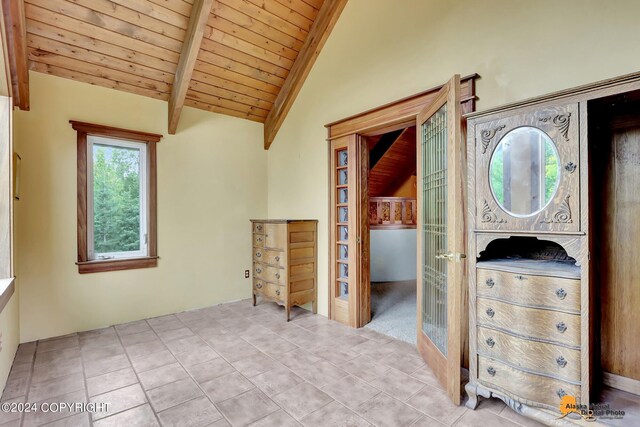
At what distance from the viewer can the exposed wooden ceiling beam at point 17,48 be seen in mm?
2174

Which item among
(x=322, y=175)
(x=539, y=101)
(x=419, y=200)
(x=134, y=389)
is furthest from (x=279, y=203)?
(x=539, y=101)

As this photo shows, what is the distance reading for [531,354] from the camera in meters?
1.66

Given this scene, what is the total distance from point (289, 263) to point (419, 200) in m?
1.58

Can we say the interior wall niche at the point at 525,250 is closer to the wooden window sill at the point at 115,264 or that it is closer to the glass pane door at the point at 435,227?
the glass pane door at the point at 435,227

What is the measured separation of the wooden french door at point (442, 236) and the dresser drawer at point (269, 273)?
1.55 metres

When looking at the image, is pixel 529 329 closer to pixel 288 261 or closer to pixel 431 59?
pixel 431 59

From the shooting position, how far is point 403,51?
2750mm

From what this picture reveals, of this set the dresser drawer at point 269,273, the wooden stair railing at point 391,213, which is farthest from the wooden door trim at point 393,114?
the wooden stair railing at point 391,213

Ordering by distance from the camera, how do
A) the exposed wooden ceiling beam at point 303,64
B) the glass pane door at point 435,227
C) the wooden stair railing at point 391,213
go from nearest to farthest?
1. the glass pane door at point 435,227
2. the exposed wooden ceiling beam at point 303,64
3. the wooden stair railing at point 391,213

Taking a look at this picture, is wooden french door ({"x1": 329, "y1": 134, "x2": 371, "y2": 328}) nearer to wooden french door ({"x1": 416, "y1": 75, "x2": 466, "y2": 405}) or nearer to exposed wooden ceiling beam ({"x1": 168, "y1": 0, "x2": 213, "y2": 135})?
wooden french door ({"x1": 416, "y1": 75, "x2": 466, "y2": 405})

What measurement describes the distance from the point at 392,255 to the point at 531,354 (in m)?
3.84

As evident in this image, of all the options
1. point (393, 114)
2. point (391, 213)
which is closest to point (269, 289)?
point (393, 114)

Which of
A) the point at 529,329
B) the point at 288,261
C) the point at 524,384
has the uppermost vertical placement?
the point at 288,261

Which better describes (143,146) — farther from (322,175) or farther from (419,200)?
(419,200)
